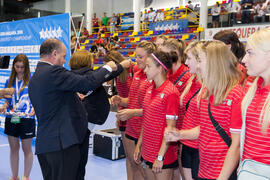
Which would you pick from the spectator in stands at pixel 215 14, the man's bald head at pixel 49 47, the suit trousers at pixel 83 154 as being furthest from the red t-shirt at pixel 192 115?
the spectator in stands at pixel 215 14

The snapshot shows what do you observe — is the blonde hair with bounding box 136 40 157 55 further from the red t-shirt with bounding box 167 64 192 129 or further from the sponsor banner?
the sponsor banner

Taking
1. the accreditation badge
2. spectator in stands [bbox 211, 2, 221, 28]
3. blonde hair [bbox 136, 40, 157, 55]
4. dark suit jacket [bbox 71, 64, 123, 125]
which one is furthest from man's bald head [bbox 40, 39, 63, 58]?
spectator in stands [bbox 211, 2, 221, 28]

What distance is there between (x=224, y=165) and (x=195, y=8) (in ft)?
42.2

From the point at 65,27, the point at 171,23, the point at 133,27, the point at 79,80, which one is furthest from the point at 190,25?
the point at 79,80

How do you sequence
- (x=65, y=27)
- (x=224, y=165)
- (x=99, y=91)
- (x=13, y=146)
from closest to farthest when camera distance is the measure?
(x=224, y=165) → (x=99, y=91) → (x=13, y=146) → (x=65, y=27)

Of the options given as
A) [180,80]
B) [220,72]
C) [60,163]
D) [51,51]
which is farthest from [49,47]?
[220,72]

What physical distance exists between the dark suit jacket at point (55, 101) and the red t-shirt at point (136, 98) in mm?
610

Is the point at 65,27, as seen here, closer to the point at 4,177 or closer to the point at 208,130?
the point at 4,177

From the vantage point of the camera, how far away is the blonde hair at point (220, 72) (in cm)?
163

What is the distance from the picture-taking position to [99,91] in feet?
8.89

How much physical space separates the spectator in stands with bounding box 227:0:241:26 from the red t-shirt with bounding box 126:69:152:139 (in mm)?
8678

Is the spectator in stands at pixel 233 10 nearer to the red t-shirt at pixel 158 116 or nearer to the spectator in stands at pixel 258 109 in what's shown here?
the red t-shirt at pixel 158 116

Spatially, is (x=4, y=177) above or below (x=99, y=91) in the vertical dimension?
below

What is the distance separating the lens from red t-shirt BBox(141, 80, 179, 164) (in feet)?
6.86
